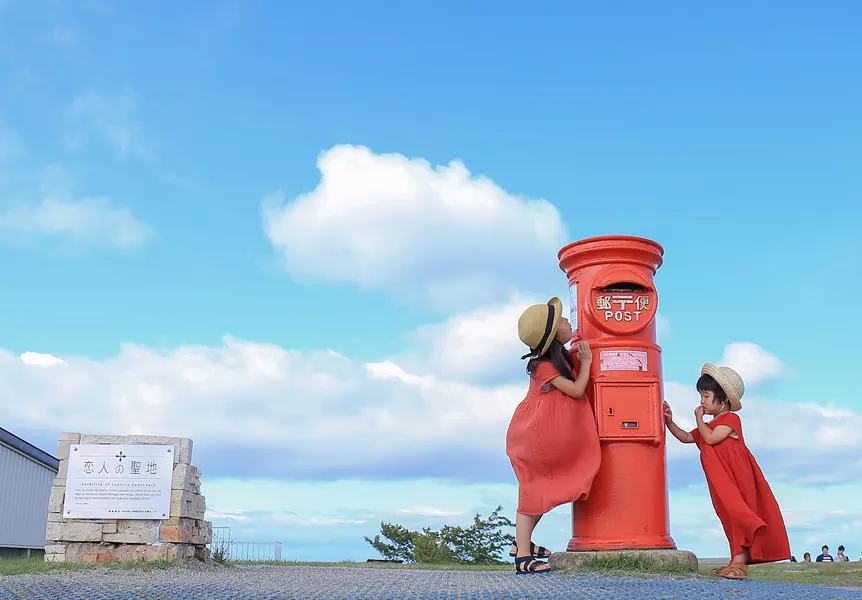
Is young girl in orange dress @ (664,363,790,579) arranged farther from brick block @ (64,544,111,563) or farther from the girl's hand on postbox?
brick block @ (64,544,111,563)

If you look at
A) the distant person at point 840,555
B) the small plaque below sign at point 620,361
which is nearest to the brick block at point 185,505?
the small plaque below sign at point 620,361

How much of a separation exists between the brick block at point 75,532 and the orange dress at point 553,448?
493 centimetres

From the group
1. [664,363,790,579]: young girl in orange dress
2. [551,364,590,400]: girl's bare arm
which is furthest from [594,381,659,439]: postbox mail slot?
[664,363,790,579]: young girl in orange dress

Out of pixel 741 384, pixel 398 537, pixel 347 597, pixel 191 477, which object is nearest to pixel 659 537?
pixel 741 384

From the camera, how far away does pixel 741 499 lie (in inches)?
263

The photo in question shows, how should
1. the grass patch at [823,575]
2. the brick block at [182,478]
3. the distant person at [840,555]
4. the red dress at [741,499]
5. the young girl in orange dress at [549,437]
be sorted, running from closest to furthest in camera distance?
1. the young girl in orange dress at [549,437]
2. the red dress at [741,499]
3. the grass patch at [823,575]
4. the brick block at [182,478]
5. the distant person at [840,555]

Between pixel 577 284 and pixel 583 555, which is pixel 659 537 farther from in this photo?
pixel 577 284

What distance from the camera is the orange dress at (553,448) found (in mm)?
6543

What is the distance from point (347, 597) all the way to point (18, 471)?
62.9 ft

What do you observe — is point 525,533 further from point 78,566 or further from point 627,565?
point 78,566

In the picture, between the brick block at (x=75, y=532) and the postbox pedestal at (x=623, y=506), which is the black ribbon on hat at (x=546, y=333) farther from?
the brick block at (x=75, y=532)

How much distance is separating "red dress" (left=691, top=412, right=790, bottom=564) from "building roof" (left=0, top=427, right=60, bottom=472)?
18238 mm

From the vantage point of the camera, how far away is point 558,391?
6652 mm

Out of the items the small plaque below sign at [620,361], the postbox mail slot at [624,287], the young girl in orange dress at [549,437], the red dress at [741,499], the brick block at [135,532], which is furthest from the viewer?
the brick block at [135,532]
